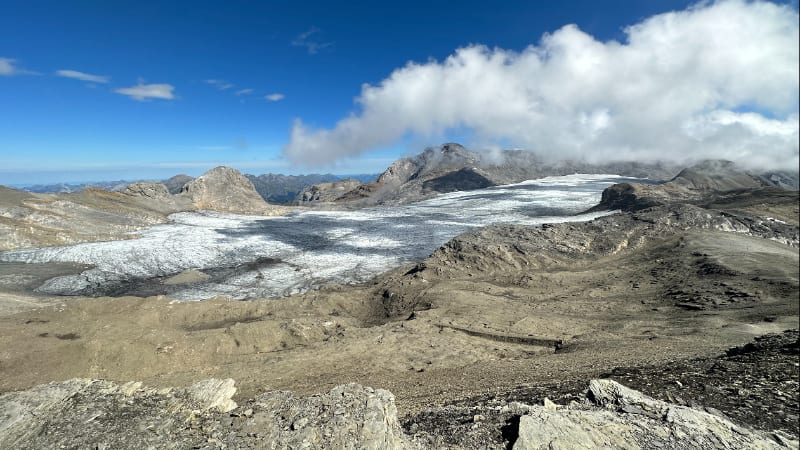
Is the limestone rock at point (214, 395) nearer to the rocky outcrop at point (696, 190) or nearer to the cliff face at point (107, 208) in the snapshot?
the cliff face at point (107, 208)

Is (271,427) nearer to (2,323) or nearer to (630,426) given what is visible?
(630,426)

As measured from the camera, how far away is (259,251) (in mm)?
42469

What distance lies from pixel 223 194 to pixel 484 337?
238 feet

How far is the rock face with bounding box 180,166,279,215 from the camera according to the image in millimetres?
74938

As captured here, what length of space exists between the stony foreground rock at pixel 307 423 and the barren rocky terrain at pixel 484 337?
15 centimetres

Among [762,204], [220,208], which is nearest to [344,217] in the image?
[220,208]

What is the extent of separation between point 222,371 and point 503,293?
15.4 m

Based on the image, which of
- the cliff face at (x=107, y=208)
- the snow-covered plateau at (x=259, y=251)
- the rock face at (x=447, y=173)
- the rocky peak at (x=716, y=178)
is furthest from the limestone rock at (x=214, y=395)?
the rocky peak at (x=716, y=178)

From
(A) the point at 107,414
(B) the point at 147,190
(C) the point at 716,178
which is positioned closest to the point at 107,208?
(B) the point at 147,190

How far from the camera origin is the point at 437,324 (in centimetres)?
1802

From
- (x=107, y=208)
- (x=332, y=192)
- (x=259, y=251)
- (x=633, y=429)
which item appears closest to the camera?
(x=633, y=429)

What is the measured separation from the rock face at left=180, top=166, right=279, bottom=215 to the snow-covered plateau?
7.48m

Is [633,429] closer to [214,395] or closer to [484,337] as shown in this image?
[214,395]

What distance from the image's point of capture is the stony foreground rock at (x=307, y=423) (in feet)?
23.3
